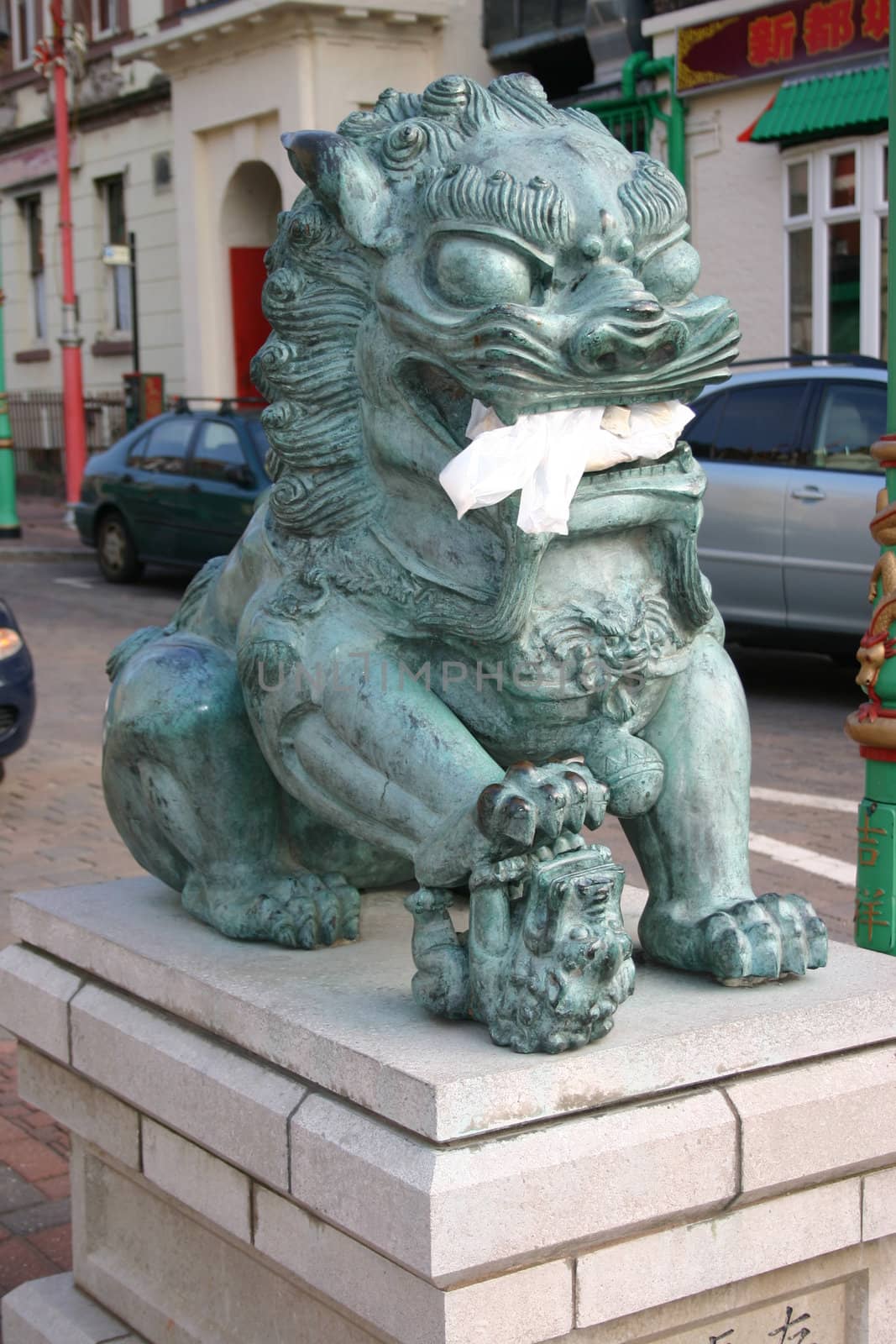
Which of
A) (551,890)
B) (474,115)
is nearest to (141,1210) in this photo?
(551,890)

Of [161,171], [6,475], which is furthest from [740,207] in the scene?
[161,171]

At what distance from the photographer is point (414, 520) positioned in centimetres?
219

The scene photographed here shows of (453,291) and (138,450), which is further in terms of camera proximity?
(138,450)

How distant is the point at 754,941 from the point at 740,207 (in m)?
13.8

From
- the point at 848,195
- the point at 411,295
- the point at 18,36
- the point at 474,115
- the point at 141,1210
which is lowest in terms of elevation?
the point at 141,1210

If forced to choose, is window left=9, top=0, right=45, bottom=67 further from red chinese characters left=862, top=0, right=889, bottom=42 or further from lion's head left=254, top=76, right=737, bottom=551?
lion's head left=254, top=76, right=737, bottom=551

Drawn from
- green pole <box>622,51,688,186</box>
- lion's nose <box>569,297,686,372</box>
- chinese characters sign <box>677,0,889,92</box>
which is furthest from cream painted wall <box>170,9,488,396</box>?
lion's nose <box>569,297,686,372</box>

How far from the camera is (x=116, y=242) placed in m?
23.5

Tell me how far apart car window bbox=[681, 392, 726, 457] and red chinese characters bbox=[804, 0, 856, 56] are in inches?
237

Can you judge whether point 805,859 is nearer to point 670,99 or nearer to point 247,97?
point 670,99

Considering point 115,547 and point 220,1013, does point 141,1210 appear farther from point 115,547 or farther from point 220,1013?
point 115,547

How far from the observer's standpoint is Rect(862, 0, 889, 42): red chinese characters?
13.5 metres

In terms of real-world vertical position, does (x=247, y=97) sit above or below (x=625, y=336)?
above

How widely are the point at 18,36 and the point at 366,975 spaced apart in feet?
84.8
